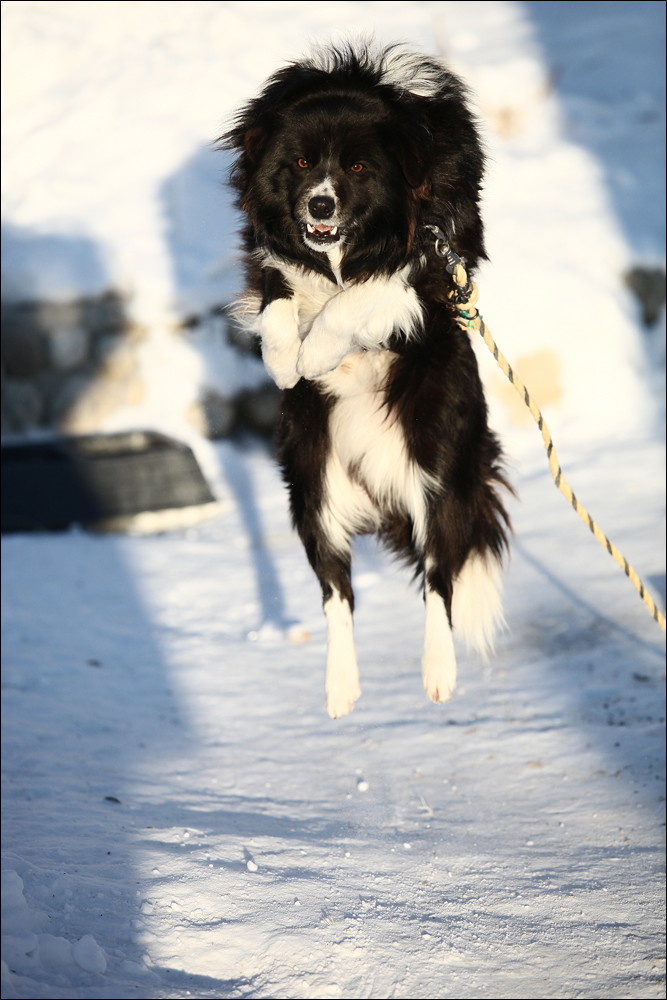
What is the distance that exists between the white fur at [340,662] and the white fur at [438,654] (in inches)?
7.1

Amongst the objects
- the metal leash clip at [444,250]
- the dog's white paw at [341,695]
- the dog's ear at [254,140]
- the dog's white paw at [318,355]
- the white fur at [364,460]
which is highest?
the dog's ear at [254,140]

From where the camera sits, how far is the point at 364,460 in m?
2.21

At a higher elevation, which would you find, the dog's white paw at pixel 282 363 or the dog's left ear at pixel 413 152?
the dog's left ear at pixel 413 152

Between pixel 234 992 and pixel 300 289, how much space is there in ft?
6.54

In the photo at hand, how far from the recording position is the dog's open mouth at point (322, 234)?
6.34 feet

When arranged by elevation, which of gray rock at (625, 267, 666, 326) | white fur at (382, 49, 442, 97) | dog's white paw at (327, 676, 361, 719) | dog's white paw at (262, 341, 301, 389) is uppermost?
white fur at (382, 49, 442, 97)

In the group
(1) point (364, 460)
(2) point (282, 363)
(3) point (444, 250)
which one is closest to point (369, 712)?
(1) point (364, 460)

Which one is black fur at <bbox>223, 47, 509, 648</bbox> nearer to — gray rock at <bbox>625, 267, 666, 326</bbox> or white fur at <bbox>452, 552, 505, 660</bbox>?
white fur at <bbox>452, 552, 505, 660</bbox>

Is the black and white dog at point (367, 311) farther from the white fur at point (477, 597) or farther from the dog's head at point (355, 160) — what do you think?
the white fur at point (477, 597)

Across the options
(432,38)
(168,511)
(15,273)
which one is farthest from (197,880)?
(432,38)

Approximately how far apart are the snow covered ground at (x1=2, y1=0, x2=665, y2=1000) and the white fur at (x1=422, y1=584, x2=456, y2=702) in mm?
1107

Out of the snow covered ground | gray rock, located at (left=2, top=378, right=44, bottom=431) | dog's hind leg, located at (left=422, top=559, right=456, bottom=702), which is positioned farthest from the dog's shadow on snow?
dog's hind leg, located at (left=422, top=559, right=456, bottom=702)

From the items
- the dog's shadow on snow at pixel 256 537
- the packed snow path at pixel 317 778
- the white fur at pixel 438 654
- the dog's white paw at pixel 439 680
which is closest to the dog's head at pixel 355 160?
the white fur at pixel 438 654

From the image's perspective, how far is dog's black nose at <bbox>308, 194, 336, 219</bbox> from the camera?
188 centimetres
